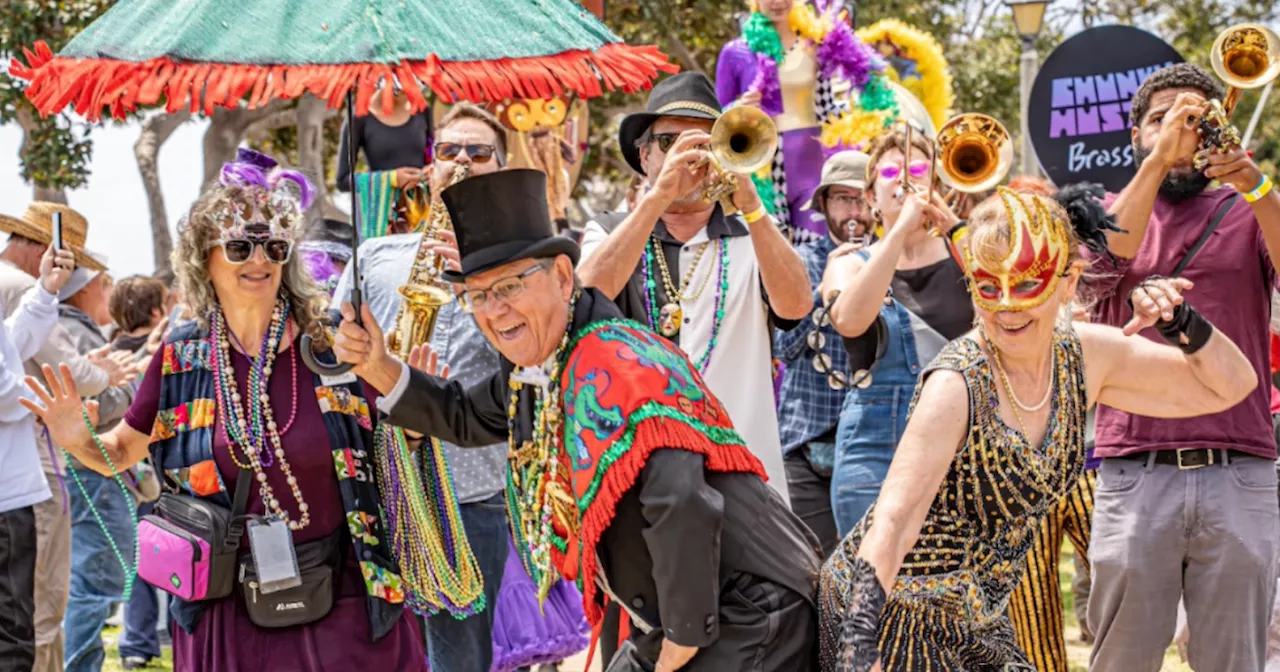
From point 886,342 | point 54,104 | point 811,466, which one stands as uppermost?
point 54,104

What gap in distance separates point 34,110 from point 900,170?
38.2 ft

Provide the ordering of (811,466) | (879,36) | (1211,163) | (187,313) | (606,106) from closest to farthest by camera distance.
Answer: (187,313) < (1211,163) < (811,466) < (879,36) < (606,106)

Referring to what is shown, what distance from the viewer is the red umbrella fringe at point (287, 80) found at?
3432 millimetres

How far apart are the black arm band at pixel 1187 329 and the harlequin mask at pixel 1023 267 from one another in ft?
1.71

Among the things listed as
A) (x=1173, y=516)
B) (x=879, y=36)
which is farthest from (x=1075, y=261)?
(x=879, y=36)

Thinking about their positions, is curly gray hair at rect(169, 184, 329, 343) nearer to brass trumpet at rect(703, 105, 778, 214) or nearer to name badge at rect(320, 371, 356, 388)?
name badge at rect(320, 371, 356, 388)

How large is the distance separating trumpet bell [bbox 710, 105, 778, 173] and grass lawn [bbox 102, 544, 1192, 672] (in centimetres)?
304

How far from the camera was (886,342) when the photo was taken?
5.66 meters

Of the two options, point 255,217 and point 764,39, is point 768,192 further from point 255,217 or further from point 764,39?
point 255,217

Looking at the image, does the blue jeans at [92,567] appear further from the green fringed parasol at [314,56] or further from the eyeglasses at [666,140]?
the green fringed parasol at [314,56]

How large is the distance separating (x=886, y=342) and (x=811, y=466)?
2.12ft

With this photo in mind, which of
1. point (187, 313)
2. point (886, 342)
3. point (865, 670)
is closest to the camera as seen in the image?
point (865, 670)

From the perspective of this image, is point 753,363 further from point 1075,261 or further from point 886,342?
point 1075,261

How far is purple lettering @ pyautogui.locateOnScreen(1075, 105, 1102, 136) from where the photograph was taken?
666cm
